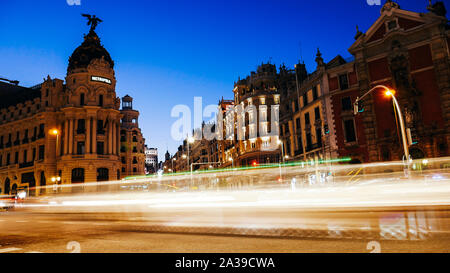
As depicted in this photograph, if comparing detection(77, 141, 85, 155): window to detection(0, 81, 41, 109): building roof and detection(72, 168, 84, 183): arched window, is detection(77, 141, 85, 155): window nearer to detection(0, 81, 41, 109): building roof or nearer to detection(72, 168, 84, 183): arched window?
detection(72, 168, 84, 183): arched window

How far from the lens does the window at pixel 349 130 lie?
38125 mm

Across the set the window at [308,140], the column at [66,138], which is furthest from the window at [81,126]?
the window at [308,140]

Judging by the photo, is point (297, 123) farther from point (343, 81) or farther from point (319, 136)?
point (343, 81)

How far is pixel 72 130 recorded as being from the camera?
5703cm

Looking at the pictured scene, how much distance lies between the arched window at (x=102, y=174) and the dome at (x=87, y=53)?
67.5 feet

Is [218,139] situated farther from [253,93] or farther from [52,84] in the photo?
[52,84]

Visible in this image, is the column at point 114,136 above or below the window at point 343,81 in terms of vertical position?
below

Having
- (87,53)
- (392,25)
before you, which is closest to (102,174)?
(87,53)

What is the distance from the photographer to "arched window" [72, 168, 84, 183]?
54969 mm

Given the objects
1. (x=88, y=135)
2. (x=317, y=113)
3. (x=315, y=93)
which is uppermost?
(x=315, y=93)

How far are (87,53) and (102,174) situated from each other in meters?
24.5

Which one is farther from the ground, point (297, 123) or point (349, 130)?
point (297, 123)

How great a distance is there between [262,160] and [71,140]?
38.1m

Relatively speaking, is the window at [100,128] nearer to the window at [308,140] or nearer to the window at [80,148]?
the window at [80,148]
